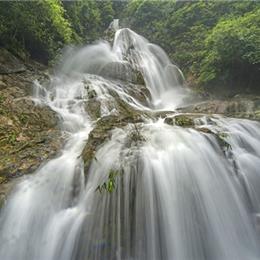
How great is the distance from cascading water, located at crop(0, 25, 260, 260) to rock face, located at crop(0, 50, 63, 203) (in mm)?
301

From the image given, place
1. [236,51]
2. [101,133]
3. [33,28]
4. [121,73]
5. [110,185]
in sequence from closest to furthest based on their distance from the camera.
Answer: [110,185] → [101,133] → [33,28] → [236,51] → [121,73]

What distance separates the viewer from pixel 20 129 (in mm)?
6281

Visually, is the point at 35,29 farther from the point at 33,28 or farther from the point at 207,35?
the point at 207,35

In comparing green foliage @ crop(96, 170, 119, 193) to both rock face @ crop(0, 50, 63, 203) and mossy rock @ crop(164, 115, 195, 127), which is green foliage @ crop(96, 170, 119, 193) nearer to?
rock face @ crop(0, 50, 63, 203)

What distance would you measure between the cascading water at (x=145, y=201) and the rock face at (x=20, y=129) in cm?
30

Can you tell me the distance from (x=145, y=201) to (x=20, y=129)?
146 inches

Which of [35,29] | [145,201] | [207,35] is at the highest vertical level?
[35,29]

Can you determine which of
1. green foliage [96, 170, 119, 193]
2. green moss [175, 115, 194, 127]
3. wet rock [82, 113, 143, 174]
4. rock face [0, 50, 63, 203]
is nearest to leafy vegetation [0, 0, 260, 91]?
rock face [0, 50, 63, 203]

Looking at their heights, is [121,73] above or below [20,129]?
above

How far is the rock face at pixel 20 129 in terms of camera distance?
499 cm

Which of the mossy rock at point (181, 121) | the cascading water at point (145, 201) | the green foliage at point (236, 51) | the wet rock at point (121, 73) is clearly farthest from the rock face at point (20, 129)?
the green foliage at point (236, 51)

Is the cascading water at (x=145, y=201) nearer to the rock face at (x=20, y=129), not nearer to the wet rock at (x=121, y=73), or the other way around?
the rock face at (x=20, y=129)

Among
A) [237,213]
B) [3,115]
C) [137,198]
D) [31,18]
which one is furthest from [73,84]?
[237,213]

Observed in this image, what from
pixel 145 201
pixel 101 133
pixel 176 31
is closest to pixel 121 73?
pixel 101 133
